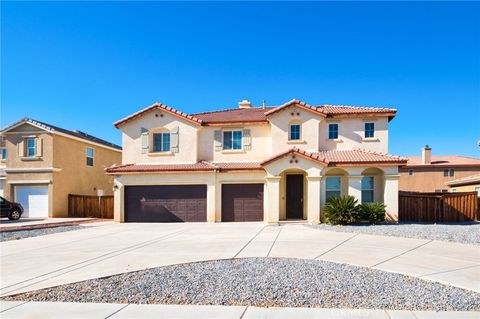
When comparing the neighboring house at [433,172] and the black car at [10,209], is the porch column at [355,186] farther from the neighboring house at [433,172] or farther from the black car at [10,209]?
the black car at [10,209]

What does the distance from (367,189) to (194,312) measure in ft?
52.1

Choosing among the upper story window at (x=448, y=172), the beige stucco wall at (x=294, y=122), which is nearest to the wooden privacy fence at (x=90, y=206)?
the beige stucco wall at (x=294, y=122)

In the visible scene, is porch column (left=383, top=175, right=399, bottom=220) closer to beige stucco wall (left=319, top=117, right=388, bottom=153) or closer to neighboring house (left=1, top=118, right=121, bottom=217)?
beige stucco wall (left=319, top=117, right=388, bottom=153)

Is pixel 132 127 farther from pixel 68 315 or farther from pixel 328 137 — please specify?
pixel 68 315

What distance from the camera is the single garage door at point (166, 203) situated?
772 inches


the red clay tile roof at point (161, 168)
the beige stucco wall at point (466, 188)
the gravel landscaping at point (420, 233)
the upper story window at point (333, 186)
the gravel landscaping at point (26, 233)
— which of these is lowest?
the gravel landscaping at point (26, 233)

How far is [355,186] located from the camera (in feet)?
57.8

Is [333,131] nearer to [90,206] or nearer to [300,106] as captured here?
[300,106]

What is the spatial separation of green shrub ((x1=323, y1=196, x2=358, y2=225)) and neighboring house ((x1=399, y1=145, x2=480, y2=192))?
23522mm

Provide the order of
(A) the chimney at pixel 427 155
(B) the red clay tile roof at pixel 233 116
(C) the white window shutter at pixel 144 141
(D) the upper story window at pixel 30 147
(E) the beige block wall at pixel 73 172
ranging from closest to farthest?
(B) the red clay tile roof at pixel 233 116, (C) the white window shutter at pixel 144 141, (E) the beige block wall at pixel 73 172, (D) the upper story window at pixel 30 147, (A) the chimney at pixel 427 155

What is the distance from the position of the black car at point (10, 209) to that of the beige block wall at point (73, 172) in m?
2.09

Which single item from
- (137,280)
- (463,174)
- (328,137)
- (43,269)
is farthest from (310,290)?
(463,174)

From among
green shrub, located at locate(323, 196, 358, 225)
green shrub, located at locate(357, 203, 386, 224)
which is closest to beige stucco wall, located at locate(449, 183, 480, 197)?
Answer: green shrub, located at locate(357, 203, 386, 224)

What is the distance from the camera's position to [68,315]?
4961mm
